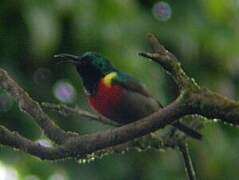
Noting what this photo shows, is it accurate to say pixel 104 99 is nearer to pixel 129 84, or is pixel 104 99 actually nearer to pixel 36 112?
pixel 129 84

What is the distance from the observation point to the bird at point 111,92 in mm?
4289

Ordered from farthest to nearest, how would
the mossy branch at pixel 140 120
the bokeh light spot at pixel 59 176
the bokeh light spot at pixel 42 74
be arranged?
the bokeh light spot at pixel 42 74
the bokeh light spot at pixel 59 176
the mossy branch at pixel 140 120

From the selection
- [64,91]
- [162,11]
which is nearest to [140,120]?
[64,91]

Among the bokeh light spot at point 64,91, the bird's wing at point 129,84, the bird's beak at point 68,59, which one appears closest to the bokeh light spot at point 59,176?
the bokeh light spot at point 64,91

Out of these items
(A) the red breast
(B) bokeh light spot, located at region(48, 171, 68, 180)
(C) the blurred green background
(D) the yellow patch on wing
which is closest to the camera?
(A) the red breast

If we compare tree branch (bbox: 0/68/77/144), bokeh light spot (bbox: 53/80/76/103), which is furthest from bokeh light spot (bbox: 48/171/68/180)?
tree branch (bbox: 0/68/77/144)

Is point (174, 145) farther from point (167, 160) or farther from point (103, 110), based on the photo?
point (167, 160)

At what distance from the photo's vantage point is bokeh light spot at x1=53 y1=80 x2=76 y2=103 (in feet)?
18.8

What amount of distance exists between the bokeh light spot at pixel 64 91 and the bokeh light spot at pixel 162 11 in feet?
2.77

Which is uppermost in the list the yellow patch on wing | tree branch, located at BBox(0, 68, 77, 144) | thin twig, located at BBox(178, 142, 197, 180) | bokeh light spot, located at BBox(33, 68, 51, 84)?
tree branch, located at BBox(0, 68, 77, 144)

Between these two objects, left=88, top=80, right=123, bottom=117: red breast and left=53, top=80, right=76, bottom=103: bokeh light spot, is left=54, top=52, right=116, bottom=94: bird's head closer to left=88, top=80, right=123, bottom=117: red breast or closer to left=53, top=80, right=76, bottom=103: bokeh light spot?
left=88, top=80, right=123, bottom=117: red breast

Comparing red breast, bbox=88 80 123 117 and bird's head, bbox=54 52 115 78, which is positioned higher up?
bird's head, bbox=54 52 115 78

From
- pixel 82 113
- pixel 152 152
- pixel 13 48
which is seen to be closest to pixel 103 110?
pixel 82 113

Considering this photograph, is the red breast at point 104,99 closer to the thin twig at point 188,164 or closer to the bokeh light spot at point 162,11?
the thin twig at point 188,164
